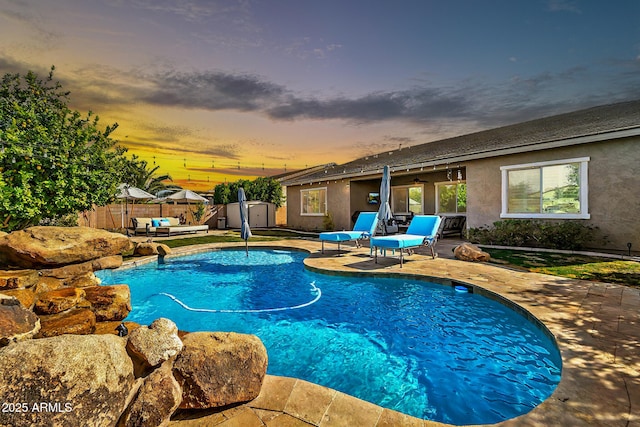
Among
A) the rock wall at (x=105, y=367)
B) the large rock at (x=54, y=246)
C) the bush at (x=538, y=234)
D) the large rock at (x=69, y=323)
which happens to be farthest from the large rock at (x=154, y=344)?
the bush at (x=538, y=234)

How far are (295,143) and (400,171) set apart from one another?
7.61 metres

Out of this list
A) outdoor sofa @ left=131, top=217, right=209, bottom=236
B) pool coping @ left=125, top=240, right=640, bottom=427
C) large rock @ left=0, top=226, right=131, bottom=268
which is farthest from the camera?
outdoor sofa @ left=131, top=217, right=209, bottom=236

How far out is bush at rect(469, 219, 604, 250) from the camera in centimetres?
956

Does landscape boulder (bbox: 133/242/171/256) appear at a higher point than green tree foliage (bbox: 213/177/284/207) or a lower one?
lower

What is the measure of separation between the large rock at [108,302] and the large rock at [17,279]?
0.88 m

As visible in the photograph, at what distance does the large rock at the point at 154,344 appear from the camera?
8.25 feet

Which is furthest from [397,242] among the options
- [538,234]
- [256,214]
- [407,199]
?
[256,214]

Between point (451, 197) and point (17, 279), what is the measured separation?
16666 millimetres

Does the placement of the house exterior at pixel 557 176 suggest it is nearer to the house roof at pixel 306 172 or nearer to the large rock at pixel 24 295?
→ the house roof at pixel 306 172

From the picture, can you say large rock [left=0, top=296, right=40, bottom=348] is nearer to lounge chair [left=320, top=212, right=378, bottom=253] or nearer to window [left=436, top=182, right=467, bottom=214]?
lounge chair [left=320, top=212, right=378, bottom=253]

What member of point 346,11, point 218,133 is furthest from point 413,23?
point 218,133

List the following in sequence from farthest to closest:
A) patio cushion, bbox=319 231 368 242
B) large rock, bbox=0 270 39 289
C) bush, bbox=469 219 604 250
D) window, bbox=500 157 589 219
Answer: patio cushion, bbox=319 231 368 242 < window, bbox=500 157 589 219 < bush, bbox=469 219 604 250 < large rock, bbox=0 270 39 289

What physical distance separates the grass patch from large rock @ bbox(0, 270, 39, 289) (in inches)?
400

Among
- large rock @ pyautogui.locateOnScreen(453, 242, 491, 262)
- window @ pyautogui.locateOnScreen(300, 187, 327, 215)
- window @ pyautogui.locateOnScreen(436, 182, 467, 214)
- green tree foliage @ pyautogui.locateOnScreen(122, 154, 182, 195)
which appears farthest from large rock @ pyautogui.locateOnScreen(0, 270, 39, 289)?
green tree foliage @ pyautogui.locateOnScreen(122, 154, 182, 195)
